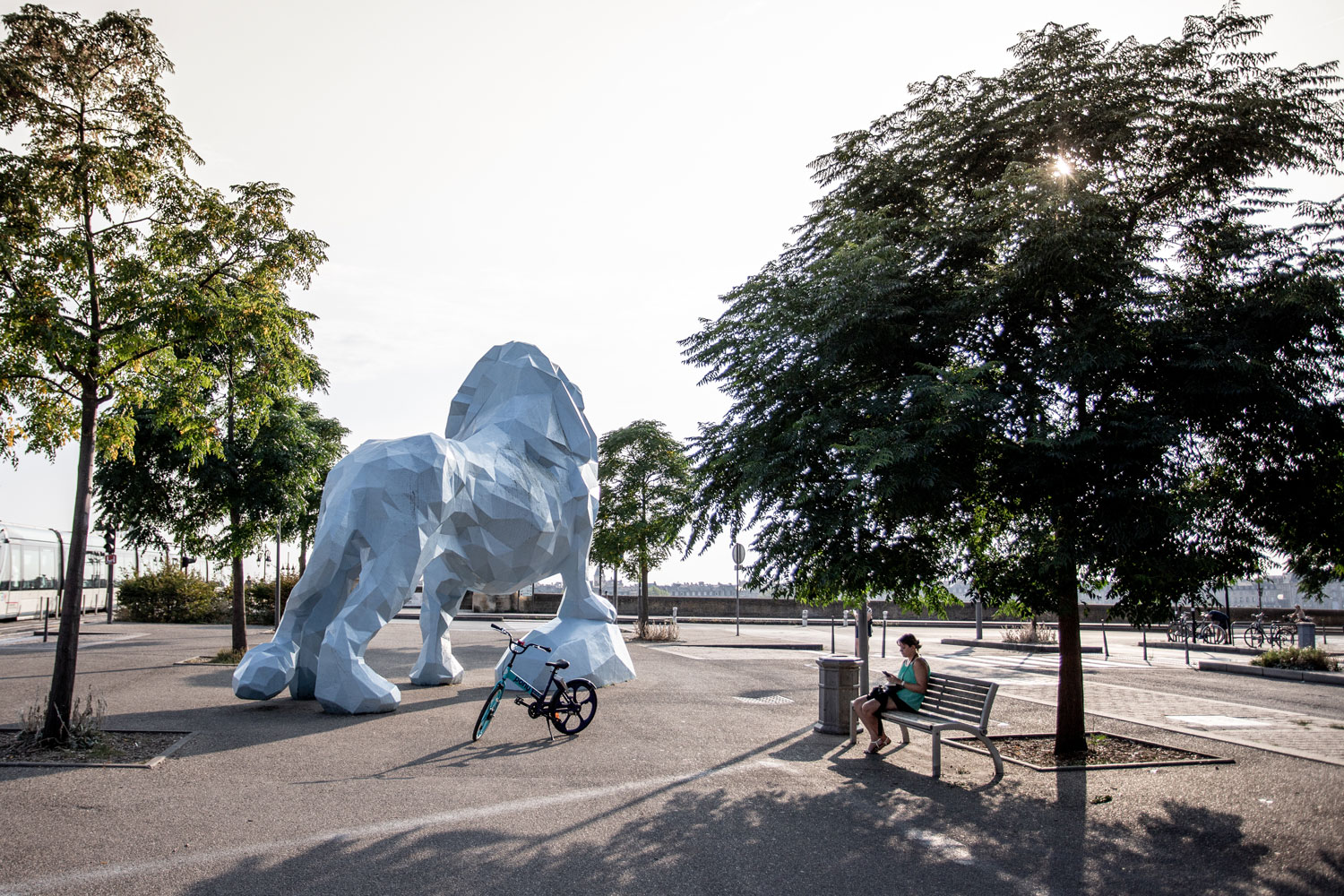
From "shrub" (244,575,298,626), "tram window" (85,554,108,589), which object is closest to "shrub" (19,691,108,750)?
"shrub" (244,575,298,626)

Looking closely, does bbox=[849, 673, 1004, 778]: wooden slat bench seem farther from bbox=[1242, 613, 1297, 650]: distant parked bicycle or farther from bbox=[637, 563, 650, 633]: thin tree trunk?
bbox=[1242, 613, 1297, 650]: distant parked bicycle

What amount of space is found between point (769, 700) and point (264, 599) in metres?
24.9

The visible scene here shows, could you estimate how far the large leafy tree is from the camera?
1598cm

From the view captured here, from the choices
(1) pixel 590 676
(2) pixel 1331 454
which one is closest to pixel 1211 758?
(2) pixel 1331 454

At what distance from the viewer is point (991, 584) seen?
881cm

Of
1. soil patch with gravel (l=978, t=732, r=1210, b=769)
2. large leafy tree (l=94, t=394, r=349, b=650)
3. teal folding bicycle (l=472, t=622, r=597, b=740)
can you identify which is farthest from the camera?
large leafy tree (l=94, t=394, r=349, b=650)

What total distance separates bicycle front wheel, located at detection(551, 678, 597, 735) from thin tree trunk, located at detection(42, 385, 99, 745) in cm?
453

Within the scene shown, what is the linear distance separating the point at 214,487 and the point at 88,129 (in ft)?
27.0

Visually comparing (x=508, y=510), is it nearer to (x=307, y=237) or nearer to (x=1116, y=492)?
(x=307, y=237)

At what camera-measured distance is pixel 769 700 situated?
1281 cm

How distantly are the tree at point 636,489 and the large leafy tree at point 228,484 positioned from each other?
8.57m

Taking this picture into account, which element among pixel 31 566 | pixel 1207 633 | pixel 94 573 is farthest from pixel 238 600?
pixel 94 573

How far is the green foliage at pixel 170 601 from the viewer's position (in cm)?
3011

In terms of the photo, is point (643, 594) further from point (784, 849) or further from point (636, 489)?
point (784, 849)
